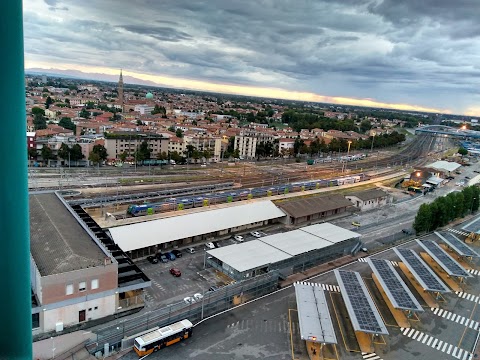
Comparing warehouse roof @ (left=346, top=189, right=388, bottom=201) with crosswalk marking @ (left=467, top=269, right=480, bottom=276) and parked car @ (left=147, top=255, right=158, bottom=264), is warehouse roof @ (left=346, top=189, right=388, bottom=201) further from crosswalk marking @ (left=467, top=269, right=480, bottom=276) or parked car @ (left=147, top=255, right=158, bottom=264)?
parked car @ (left=147, top=255, right=158, bottom=264)

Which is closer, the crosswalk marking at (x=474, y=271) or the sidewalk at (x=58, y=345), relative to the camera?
the sidewalk at (x=58, y=345)

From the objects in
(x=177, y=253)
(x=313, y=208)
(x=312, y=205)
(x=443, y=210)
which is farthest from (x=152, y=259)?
(x=443, y=210)

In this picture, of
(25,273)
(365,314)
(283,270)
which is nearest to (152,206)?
(283,270)

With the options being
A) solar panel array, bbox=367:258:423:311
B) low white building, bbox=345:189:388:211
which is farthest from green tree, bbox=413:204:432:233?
solar panel array, bbox=367:258:423:311

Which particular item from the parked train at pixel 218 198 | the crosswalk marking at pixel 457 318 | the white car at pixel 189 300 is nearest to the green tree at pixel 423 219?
the crosswalk marking at pixel 457 318

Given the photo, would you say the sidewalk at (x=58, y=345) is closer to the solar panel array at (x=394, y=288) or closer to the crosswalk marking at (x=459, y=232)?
the solar panel array at (x=394, y=288)
